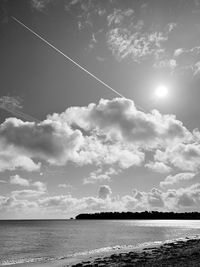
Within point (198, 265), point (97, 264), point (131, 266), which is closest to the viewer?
point (198, 265)

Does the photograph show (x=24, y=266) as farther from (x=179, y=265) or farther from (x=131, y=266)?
(x=179, y=265)

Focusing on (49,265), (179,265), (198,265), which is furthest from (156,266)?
(49,265)

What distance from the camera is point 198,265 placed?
30391 millimetres

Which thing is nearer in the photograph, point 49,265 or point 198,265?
point 198,265

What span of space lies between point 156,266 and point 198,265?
→ 443cm

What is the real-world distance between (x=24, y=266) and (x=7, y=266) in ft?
8.04

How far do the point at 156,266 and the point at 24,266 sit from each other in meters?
18.6

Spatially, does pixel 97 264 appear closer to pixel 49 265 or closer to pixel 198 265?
pixel 49 265

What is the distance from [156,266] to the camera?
32031mm

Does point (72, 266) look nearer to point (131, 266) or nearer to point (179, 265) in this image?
point (131, 266)

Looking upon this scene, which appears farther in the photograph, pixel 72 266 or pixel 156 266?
pixel 72 266

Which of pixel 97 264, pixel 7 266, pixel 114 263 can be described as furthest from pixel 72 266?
pixel 7 266

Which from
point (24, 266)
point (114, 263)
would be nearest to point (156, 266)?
point (114, 263)

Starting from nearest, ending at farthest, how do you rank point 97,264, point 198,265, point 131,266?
point 198,265, point 131,266, point 97,264
